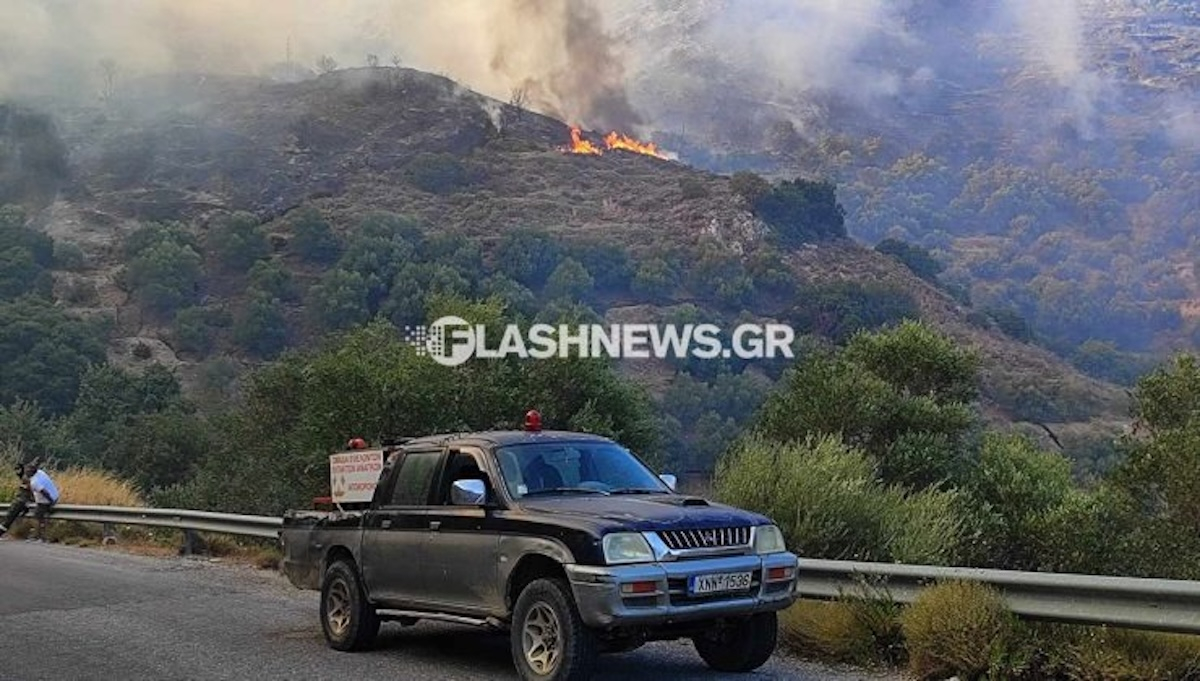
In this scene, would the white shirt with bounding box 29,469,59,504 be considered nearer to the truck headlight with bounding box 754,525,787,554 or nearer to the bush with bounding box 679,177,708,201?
the truck headlight with bounding box 754,525,787,554

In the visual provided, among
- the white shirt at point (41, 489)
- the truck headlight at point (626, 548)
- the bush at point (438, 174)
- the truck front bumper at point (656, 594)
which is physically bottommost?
the truck front bumper at point (656, 594)

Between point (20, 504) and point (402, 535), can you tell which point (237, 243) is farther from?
point (402, 535)

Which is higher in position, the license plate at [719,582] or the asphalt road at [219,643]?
the license plate at [719,582]

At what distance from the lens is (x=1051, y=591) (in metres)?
7.68

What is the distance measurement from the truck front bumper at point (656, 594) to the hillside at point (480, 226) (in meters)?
95.7

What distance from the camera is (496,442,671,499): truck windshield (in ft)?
28.3

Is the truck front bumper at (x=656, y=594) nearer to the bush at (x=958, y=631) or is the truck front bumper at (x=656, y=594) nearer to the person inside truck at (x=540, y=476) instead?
the bush at (x=958, y=631)

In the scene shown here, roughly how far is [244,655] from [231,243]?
464ft

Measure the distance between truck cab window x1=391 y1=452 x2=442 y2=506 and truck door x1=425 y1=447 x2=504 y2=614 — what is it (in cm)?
17

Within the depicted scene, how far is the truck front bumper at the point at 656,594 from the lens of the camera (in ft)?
23.6

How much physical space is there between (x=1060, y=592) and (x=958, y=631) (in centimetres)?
67

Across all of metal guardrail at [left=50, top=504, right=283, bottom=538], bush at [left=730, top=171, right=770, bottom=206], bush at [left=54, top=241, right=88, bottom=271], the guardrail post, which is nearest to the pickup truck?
metal guardrail at [left=50, top=504, right=283, bottom=538]

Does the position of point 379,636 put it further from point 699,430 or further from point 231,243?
point 231,243

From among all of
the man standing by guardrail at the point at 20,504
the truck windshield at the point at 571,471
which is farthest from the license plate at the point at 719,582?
the man standing by guardrail at the point at 20,504
